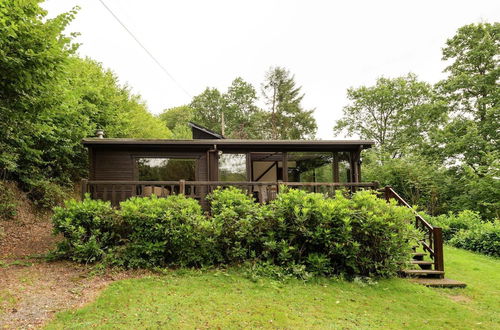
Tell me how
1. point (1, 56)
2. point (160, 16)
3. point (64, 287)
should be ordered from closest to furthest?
1. point (64, 287)
2. point (1, 56)
3. point (160, 16)

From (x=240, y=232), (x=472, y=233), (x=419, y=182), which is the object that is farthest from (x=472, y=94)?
(x=240, y=232)

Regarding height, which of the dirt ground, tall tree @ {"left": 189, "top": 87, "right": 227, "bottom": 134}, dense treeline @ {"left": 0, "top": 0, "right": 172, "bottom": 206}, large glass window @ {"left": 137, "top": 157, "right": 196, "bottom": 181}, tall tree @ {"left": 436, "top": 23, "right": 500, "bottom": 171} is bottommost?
the dirt ground

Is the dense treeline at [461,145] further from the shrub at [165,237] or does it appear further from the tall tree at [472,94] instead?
the shrub at [165,237]

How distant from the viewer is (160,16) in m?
10.5

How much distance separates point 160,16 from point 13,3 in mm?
5797

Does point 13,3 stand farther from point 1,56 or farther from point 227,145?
point 227,145

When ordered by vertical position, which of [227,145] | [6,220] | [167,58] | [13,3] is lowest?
[6,220]

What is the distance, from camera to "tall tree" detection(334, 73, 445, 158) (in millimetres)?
24094

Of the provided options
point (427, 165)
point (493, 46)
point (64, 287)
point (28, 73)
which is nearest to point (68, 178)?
point (28, 73)

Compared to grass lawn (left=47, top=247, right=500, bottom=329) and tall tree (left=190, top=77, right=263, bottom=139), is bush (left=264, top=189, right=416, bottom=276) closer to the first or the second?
grass lawn (left=47, top=247, right=500, bottom=329)

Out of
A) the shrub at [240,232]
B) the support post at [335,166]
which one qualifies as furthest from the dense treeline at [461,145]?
the shrub at [240,232]

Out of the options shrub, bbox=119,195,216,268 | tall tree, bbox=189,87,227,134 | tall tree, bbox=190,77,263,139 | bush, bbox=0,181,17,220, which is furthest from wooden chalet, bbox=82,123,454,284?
tall tree, bbox=189,87,227,134

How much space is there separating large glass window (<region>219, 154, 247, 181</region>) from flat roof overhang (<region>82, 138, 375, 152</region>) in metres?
0.22

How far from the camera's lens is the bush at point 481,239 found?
8.66 m
